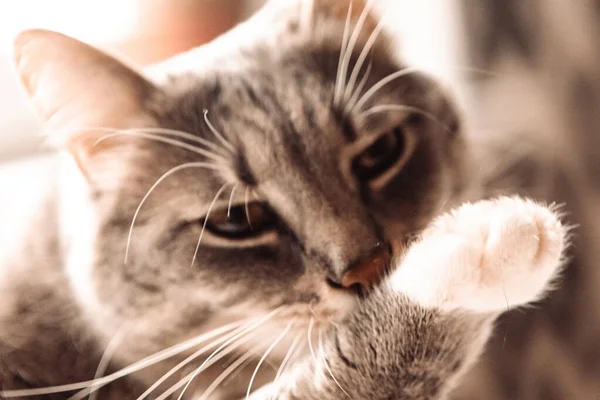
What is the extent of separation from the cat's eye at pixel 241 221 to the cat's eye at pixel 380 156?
94 mm

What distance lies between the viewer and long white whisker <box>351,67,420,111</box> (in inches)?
23.2

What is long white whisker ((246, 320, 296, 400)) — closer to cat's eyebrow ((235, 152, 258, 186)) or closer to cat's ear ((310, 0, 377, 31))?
cat's eyebrow ((235, 152, 258, 186))

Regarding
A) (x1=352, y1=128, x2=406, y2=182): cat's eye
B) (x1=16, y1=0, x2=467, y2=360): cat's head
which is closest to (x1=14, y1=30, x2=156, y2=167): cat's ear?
(x1=16, y1=0, x2=467, y2=360): cat's head

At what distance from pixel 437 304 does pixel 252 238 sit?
171 millimetres

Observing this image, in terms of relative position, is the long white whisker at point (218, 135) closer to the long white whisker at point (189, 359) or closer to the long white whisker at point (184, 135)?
the long white whisker at point (184, 135)

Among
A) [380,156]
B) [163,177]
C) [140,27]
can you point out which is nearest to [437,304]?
[380,156]

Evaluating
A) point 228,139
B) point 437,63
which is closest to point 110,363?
point 228,139

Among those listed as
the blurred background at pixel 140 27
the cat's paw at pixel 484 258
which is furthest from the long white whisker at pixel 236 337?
the blurred background at pixel 140 27

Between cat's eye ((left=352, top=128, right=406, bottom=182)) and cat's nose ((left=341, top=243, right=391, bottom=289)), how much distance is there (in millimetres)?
76

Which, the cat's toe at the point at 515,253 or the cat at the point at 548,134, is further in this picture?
the cat at the point at 548,134

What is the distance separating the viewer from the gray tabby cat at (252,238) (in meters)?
0.54

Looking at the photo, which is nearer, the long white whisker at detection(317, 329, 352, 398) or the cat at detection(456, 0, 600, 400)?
the long white whisker at detection(317, 329, 352, 398)

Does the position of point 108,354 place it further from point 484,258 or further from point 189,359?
point 484,258

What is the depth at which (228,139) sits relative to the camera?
1.85 feet
